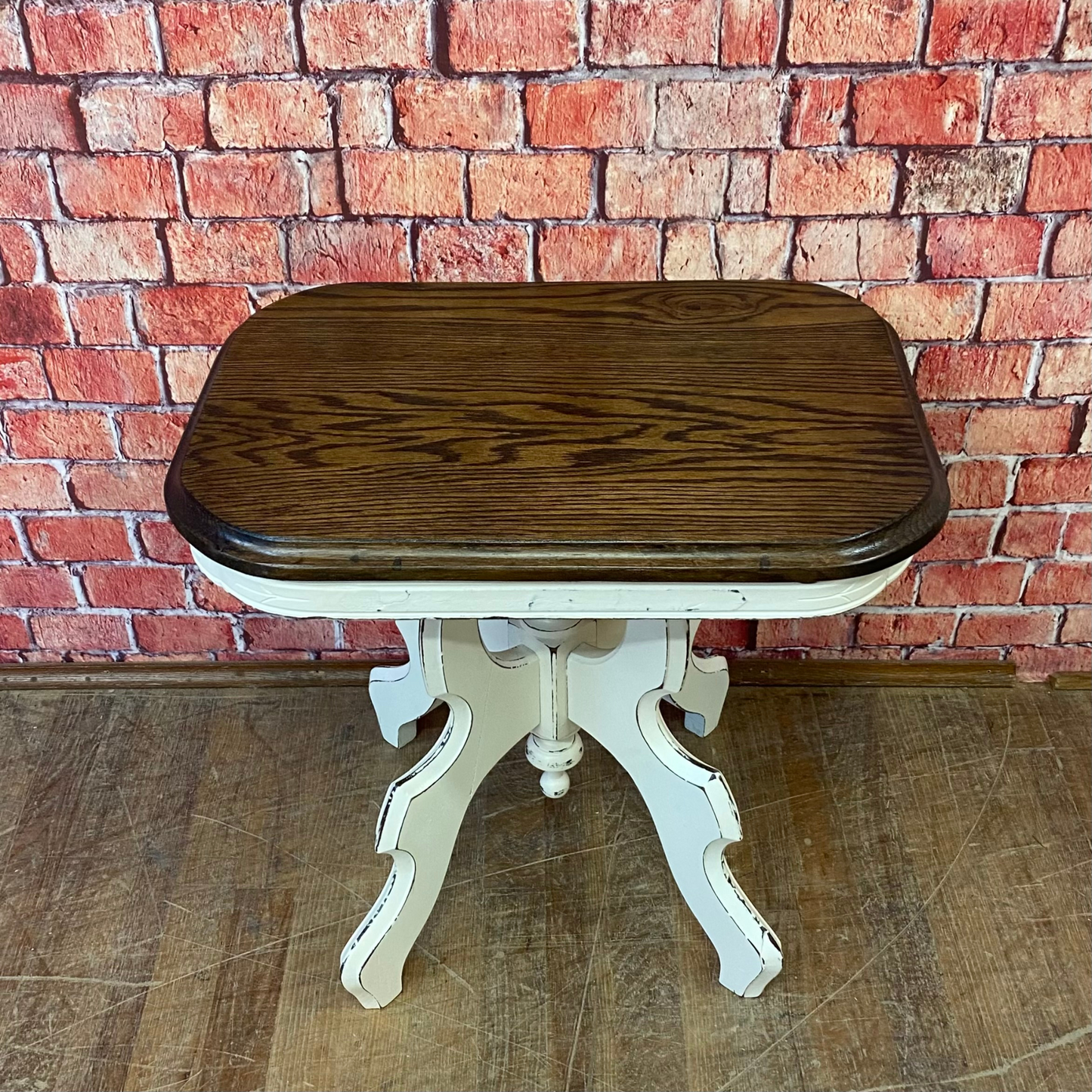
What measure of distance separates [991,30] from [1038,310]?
30 centimetres

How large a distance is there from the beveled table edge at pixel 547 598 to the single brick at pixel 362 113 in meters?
0.49

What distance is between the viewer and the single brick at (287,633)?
1510 millimetres

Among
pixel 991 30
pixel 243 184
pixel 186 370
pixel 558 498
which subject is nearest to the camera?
pixel 558 498

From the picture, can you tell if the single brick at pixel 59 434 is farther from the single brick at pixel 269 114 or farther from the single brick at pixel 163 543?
the single brick at pixel 269 114

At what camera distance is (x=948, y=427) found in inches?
52.1

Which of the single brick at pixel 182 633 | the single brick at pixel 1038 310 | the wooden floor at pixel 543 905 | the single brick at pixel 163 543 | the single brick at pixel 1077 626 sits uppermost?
the single brick at pixel 1038 310

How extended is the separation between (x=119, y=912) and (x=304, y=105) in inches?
33.6

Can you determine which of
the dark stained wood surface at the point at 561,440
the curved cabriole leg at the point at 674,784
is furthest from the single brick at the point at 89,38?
the curved cabriole leg at the point at 674,784

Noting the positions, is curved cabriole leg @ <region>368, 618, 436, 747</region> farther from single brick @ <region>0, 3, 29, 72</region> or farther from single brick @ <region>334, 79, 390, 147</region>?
single brick @ <region>0, 3, 29, 72</region>

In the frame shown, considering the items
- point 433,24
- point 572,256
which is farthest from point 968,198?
point 433,24

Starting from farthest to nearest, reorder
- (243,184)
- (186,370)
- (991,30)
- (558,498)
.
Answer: (186,370), (243,184), (991,30), (558,498)

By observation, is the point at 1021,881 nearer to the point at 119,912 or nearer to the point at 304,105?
the point at 119,912

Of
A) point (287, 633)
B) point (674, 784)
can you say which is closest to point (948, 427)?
point (674, 784)

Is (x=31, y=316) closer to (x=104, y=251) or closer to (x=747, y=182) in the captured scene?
(x=104, y=251)
